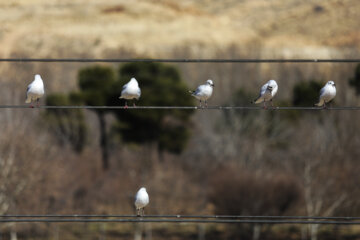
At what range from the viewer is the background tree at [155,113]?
58194mm

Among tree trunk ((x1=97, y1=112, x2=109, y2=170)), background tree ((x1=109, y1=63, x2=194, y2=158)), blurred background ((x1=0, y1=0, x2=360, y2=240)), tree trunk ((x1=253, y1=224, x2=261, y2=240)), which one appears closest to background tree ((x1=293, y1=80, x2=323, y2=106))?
blurred background ((x1=0, y1=0, x2=360, y2=240))

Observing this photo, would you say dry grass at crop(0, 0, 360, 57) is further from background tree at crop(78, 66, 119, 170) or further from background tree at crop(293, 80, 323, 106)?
background tree at crop(78, 66, 119, 170)

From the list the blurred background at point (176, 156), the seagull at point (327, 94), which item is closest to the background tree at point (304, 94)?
the blurred background at point (176, 156)

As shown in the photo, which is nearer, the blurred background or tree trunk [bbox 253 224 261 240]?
tree trunk [bbox 253 224 261 240]

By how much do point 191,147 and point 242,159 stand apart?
27.7 ft

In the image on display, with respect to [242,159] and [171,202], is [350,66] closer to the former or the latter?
[242,159]

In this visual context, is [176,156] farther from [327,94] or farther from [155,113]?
[327,94]

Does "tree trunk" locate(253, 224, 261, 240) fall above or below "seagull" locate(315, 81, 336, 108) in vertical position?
above

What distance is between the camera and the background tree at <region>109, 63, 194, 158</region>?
58.2m

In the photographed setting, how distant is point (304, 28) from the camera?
5133 inches

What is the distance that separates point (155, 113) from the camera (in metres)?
58.2

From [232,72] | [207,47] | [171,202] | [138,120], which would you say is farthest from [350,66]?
[207,47]

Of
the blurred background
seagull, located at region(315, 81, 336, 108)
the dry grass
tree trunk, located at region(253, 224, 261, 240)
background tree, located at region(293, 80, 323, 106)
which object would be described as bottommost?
seagull, located at region(315, 81, 336, 108)

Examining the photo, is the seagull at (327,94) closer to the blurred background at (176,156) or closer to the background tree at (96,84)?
the blurred background at (176,156)
